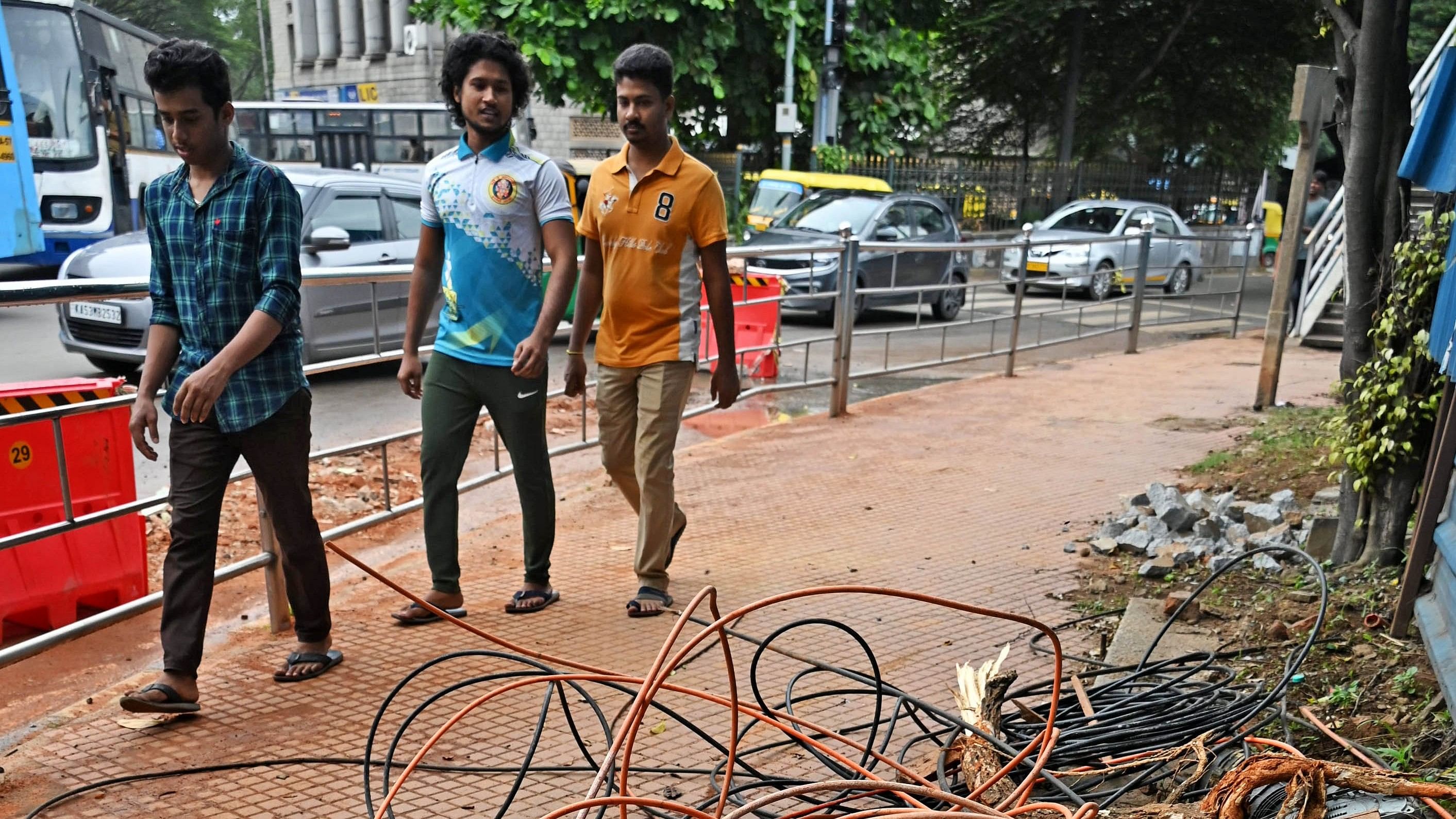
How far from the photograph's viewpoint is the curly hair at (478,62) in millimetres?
3697

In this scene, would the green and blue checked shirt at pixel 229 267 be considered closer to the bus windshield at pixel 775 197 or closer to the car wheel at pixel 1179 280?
the car wheel at pixel 1179 280

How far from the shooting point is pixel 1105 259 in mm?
13953

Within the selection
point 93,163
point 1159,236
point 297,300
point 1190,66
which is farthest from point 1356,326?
point 1190,66

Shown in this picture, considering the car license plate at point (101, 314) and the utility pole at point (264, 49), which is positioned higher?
the utility pole at point (264, 49)

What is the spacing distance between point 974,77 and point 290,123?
49.1 ft

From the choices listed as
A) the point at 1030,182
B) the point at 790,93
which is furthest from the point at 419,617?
the point at 1030,182

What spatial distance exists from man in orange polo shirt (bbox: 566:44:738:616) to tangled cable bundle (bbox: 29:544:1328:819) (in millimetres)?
723

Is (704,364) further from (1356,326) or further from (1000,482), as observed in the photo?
(1356,326)

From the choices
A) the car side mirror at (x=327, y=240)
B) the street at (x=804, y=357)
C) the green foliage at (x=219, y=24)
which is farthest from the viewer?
the green foliage at (x=219, y=24)

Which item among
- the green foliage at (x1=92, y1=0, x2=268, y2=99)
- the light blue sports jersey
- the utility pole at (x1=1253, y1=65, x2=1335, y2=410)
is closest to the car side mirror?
the light blue sports jersey

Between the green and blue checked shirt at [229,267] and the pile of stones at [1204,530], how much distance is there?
125 inches

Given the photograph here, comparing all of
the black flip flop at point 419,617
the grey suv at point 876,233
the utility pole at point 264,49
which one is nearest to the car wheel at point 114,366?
the black flip flop at point 419,617

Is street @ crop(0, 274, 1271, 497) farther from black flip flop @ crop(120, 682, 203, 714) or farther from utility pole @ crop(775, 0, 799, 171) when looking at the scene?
utility pole @ crop(775, 0, 799, 171)

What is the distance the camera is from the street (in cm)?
524
